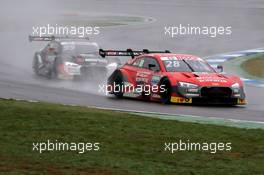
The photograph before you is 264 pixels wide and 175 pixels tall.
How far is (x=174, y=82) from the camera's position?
15.4 meters

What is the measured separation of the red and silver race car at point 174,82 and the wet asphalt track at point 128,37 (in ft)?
0.98

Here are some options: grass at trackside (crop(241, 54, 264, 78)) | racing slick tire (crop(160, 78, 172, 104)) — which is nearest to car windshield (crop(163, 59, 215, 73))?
racing slick tire (crop(160, 78, 172, 104))

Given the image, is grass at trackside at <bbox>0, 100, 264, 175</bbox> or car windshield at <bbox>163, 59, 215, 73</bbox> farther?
car windshield at <bbox>163, 59, 215, 73</bbox>

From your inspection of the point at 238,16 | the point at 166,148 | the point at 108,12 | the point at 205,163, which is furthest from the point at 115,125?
the point at 108,12

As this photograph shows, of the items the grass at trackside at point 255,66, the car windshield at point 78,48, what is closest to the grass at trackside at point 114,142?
the car windshield at point 78,48

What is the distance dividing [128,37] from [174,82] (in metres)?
13.8

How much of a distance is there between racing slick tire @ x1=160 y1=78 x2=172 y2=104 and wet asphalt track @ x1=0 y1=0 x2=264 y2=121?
19cm

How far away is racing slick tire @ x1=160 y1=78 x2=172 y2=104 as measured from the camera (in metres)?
15.5

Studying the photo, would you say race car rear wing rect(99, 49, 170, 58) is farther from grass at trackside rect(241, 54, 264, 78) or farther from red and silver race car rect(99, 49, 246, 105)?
grass at trackside rect(241, 54, 264, 78)

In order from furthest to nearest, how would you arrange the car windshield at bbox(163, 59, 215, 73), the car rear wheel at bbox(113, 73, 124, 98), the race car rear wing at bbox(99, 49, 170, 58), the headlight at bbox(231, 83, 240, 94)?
the race car rear wing at bbox(99, 49, 170, 58) < the car rear wheel at bbox(113, 73, 124, 98) < the car windshield at bbox(163, 59, 215, 73) < the headlight at bbox(231, 83, 240, 94)

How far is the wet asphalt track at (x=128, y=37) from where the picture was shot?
1570cm

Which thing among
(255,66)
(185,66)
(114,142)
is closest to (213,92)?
(185,66)

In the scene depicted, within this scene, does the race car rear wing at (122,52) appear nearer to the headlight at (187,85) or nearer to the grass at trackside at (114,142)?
the headlight at (187,85)

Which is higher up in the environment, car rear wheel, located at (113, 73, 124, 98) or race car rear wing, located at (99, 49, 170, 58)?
race car rear wing, located at (99, 49, 170, 58)
